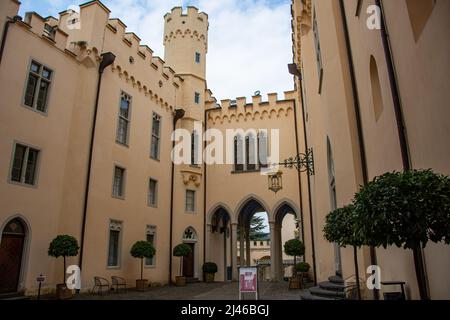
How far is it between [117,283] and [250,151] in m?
11.7

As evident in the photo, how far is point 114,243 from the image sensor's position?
1577cm

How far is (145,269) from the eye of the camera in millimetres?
17078

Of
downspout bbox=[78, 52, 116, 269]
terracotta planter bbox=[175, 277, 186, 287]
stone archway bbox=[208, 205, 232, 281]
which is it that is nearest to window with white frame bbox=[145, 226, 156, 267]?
terracotta planter bbox=[175, 277, 186, 287]

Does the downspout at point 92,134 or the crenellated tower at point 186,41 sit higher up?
the crenellated tower at point 186,41

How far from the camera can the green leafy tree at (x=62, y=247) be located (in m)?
12.0

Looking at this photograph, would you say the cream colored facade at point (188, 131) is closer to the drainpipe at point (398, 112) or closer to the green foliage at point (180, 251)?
the drainpipe at point (398, 112)

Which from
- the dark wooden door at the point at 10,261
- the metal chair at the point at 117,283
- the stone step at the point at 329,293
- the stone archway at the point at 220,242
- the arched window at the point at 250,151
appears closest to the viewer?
the stone step at the point at 329,293

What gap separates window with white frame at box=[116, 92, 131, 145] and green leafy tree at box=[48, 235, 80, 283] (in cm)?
579

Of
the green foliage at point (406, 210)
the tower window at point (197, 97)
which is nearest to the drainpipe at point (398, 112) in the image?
the green foliage at point (406, 210)

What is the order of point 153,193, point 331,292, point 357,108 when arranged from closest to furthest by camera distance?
point 357,108
point 331,292
point 153,193

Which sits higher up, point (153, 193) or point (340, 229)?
point (153, 193)

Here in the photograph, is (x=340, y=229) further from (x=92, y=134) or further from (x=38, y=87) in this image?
(x=38, y=87)

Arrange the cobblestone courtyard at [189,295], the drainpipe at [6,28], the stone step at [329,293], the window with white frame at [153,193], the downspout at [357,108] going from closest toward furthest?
1. the downspout at [357,108]
2. the stone step at [329,293]
3. the drainpipe at [6,28]
4. the cobblestone courtyard at [189,295]
5. the window with white frame at [153,193]

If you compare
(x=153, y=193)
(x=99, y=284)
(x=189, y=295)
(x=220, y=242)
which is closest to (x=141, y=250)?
(x=99, y=284)
